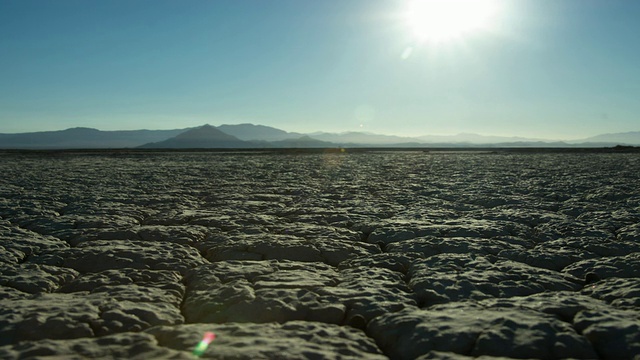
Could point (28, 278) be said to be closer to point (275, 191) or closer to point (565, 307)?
point (565, 307)

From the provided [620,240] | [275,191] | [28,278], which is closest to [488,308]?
[620,240]

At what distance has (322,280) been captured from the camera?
2.72m

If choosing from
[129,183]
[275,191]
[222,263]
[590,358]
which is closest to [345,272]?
[222,263]

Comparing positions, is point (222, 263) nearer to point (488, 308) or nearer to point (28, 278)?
point (28, 278)

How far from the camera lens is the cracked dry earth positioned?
1866mm

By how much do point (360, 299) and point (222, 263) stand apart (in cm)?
111

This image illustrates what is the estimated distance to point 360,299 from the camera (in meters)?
2.36

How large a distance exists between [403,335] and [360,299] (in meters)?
0.43

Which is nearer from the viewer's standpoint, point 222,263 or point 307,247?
point 222,263

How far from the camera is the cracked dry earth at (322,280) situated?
6.12 ft

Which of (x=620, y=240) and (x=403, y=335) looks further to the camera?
(x=620, y=240)

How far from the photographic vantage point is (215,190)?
728 cm

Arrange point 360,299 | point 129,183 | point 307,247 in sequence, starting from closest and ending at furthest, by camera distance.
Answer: point 360,299, point 307,247, point 129,183

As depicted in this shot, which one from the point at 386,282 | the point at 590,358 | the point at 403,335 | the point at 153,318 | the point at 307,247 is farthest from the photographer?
the point at 307,247
